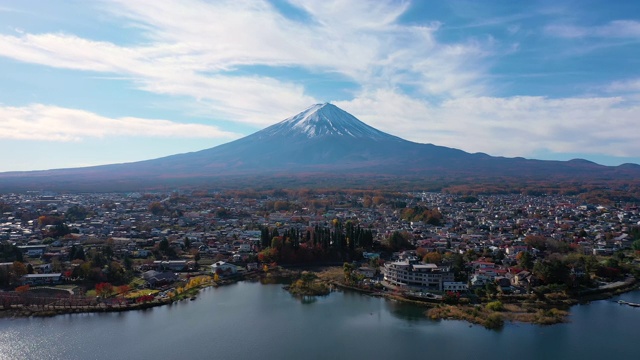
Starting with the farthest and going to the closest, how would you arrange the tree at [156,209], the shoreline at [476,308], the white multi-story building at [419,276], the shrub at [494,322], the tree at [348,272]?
the tree at [156,209]
the tree at [348,272]
the white multi-story building at [419,276]
the shoreline at [476,308]
the shrub at [494,322]

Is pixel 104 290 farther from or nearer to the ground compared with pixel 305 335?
farther from the ground

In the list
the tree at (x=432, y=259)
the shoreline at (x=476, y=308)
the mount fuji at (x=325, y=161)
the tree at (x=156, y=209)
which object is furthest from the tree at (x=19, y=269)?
the mount fuji at (x=325, y=161)

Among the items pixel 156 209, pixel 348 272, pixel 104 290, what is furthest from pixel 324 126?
pixel 104 290

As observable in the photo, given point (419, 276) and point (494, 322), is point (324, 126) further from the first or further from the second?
point (494, 322)

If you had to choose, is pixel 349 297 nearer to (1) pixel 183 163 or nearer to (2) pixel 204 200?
(2) pixel 204 200

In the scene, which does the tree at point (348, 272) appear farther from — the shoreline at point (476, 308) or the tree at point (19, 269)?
the tree at point (19, 269)

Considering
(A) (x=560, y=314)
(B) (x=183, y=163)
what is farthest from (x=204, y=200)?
(B) (x=183, y=163)
